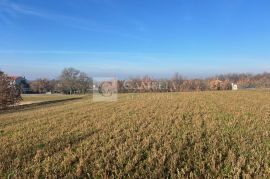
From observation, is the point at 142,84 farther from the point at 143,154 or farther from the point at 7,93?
the point at 143,154

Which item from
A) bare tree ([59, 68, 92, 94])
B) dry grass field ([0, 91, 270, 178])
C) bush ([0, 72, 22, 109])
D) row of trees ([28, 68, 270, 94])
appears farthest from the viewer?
bare tree ([59, 68, 92, 94])

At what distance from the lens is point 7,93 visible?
134ft

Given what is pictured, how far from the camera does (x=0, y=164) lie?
7.51 m

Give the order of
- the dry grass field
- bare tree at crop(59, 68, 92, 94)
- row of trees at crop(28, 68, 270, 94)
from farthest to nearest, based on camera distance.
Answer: bare tree at crop(59, 68, 92, 94)
row of trees at crop(28, 68, 270, 94)
the dry grass field

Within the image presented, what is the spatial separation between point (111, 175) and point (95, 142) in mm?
3690

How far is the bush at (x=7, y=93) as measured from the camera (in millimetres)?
39941

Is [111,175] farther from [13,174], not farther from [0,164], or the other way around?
[0,164]

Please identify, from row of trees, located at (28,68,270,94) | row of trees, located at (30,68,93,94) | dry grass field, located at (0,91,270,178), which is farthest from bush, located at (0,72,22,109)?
row of trees, located at (30,68,93,94)

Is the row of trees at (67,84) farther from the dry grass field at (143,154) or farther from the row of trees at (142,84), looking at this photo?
the dry grass field at (143,154)

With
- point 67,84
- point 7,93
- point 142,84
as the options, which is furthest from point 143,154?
point 67,84

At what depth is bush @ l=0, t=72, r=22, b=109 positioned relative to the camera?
39.9 m

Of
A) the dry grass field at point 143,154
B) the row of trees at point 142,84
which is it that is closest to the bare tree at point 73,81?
the row of trees at point 142,84

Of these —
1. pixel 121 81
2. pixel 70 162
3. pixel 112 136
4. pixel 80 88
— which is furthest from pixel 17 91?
pixel 80 88

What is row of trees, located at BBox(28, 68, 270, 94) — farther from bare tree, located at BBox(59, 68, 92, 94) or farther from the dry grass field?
the dry grass field
